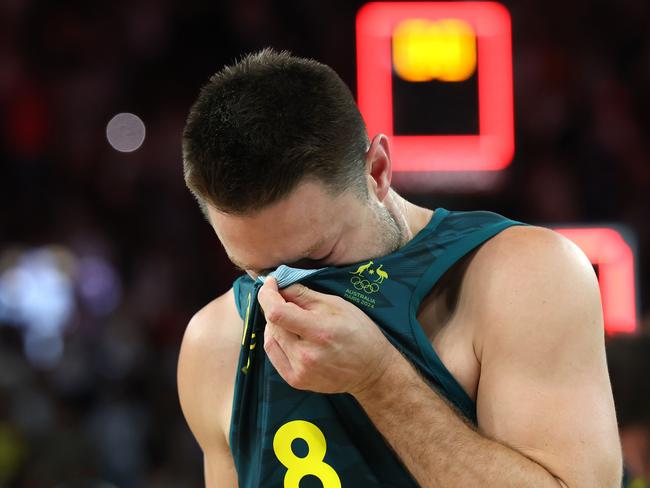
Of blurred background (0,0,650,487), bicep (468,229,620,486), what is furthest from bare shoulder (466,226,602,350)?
blurred background (0,0,650,487)

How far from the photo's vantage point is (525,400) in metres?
1.68

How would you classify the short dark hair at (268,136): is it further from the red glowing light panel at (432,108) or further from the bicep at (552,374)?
the red glowing light panel at (432,108)

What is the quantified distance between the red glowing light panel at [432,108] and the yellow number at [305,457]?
334 cm

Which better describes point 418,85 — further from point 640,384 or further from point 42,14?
point 42,14

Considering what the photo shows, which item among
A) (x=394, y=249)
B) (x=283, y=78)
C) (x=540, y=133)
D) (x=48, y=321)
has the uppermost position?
(x=283, y=78)

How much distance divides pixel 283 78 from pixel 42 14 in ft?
21.5

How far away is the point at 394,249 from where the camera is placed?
1.89 meters

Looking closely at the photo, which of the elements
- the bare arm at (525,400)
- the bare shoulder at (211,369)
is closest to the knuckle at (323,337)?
the bare arm at (525,400)

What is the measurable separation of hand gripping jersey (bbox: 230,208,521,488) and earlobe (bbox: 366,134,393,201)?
110 mm

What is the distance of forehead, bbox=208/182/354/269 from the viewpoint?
178cm

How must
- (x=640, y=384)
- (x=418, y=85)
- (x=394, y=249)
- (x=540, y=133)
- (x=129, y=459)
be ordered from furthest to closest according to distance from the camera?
1. (x=540, y=133)
2. (x=129, y=459)
3. (x=418, y=85)
4. (x=640, y=384)
5. (x=394, y=249)

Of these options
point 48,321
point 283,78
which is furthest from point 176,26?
point 283,78

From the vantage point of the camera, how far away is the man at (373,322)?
164 cm

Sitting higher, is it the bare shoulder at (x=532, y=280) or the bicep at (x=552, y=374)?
the bare shoulder at (x=532, y=280)
